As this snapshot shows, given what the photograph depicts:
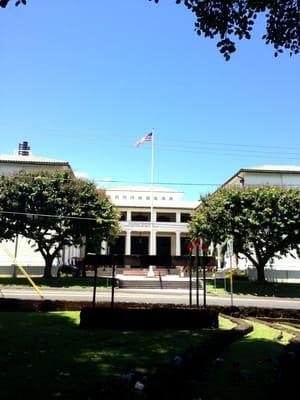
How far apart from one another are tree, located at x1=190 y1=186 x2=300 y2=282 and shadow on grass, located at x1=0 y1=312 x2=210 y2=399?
2293cm

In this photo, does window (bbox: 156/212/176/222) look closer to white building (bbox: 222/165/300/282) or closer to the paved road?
white building (bbox: 222/165/300/282)

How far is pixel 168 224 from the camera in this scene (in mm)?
64812

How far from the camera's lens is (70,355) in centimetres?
827

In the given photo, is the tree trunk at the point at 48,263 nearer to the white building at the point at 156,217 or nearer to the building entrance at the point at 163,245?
the white building at the point at 156,217

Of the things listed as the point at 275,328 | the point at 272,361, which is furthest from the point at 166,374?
the point at 275,328

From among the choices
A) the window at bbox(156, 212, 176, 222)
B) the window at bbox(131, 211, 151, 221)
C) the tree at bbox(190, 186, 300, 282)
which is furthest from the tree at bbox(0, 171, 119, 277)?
the window at bbox(156, 212, 176, 222)

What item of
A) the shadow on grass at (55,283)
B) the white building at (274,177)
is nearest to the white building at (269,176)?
the white building at (274,177)

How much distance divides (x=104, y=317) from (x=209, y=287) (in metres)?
26.7

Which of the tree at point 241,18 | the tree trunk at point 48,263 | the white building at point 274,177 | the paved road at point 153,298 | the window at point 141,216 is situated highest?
the white building at point 274,177

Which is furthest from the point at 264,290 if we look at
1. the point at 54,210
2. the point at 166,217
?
the point at 166,217

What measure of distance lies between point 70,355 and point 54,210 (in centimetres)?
2987

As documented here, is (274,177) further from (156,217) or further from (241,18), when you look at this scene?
(241,18)

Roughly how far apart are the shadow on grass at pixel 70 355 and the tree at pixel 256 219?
22929 millimetres

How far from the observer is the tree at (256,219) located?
3453cm
